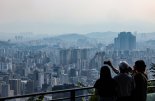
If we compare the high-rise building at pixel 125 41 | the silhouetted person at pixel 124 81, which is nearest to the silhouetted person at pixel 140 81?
the silhouetted person at pixel 124 81

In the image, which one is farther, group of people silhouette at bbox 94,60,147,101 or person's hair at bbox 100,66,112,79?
group of people silhouette at bbox 94,60,147,101

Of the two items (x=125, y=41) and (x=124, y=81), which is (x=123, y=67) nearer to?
(x=124, y=81)

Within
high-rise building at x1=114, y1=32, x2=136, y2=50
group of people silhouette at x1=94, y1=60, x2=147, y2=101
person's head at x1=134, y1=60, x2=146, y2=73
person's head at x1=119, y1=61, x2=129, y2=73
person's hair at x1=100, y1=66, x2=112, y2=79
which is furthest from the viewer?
high-rise building at x1=114, y1=32, x2=136, y2=50

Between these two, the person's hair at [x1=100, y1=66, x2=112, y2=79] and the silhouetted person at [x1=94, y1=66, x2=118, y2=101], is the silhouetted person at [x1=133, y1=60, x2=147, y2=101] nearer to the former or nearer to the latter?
the silhouetted person at [x1=94, y1=66, x2=118, y2=101]

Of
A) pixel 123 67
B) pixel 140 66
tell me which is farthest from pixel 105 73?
pixel 140 66

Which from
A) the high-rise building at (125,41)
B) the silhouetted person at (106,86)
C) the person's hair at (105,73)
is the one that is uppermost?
the high-rise building at (125,41)

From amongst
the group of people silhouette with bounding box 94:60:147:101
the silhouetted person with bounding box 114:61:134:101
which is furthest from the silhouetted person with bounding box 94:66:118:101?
the silhouetted person with bounding box 114:61:134:101

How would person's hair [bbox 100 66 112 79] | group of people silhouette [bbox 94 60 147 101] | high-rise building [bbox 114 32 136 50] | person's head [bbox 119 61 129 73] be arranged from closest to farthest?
person's hair [bbox 100 66 112 79] < group of people silhouette [bbox 94 60 147 101] < person's head [bbox 119 61 129 73] < high-rise building [bbox 114 32 136 50]

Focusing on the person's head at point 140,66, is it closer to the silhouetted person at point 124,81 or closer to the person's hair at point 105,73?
the silhouetted person at point 124,81
